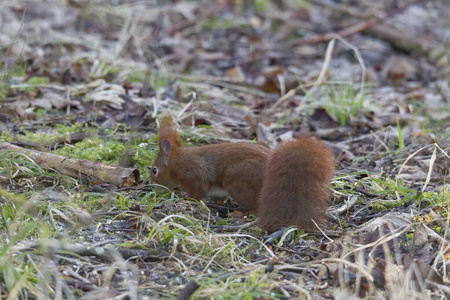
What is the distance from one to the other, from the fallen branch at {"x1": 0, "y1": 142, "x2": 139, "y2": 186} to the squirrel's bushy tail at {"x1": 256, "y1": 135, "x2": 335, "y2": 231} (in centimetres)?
105

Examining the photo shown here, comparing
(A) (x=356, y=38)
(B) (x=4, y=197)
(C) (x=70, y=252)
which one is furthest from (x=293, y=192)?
(A) (x=356, y=38)

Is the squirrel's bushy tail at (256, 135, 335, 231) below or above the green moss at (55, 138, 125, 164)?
above

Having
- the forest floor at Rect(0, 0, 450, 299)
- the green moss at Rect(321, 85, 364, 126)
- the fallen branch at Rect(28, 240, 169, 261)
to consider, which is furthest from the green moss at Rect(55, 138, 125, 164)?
the green moss at Rect(321, 85, 364, 126)

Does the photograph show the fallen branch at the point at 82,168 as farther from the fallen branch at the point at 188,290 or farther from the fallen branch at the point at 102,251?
the fallen branch at the point at 188,290

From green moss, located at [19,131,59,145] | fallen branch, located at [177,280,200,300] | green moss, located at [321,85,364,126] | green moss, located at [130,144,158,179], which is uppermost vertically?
green moss, located at [321,85,364,126]

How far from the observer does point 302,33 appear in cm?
962

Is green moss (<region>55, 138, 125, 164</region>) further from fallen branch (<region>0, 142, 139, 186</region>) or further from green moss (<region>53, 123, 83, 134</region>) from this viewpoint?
green moss (<region>53, 123, 83, 134</region>)

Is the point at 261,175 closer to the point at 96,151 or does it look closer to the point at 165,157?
the point at 165,157

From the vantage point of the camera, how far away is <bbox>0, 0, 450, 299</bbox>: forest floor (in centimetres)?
267

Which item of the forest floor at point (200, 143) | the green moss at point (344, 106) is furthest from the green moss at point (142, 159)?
the green moss at point (344, 106)

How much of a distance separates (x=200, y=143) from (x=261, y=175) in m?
1.23

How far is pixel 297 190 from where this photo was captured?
10.2ft

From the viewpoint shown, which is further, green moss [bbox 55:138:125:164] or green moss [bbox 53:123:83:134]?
green moss [bbox 53:123:83:134]

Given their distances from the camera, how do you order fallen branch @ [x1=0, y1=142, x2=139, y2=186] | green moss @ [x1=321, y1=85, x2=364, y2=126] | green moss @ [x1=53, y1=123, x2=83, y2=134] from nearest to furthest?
fallen branch @ [x1=0, y1=142, x2=139, y2=186] < green moss @ [x1=53, y1=123, x2=83, y2=134] < green moss @ [x1=321, y1=85, x2=364, y2=126]
